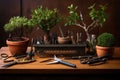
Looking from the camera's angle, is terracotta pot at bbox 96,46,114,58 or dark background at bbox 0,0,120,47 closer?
terracotta pot at bbox 96,46,114,58

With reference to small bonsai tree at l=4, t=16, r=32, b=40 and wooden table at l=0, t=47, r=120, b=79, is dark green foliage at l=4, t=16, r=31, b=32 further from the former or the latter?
wooden table at l=0, t=47, r=120, b=79

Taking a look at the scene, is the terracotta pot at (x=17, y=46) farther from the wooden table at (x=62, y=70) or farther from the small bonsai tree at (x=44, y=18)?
the wooden table at (x=62, y=70)

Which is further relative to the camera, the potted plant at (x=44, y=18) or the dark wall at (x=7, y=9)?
the dark wall at (x=7, y=9)

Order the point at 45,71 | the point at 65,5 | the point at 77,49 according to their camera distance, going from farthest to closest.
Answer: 1. the point at 65,5
2. the point at 77,49
3. the point at 45,71

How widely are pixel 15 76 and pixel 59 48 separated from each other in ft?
1.36

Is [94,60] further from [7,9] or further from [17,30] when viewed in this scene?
[7,9]

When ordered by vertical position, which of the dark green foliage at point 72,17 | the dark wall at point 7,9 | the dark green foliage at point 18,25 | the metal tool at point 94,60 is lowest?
the metal tool at point 94,60

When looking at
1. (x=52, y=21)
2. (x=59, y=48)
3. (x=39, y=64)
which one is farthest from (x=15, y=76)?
(x=52, y=21)

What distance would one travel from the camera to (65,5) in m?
2.50

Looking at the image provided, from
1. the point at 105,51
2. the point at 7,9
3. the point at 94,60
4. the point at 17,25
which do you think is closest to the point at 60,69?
the point at 94,60

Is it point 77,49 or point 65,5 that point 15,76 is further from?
point 65,5

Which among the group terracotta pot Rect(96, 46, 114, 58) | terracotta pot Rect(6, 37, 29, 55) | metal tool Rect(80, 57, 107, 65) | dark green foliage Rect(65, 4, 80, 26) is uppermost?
dark green foliage Rect(65, 4, 80, 26)

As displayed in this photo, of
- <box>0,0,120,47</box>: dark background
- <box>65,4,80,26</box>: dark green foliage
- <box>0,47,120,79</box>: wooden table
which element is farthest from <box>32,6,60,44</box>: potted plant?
<box>0,0,120,47</box>: dark background

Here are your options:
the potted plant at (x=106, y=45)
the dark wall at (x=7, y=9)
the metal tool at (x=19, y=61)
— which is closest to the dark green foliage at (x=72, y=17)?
the potted plant at (x=106, y=45)
